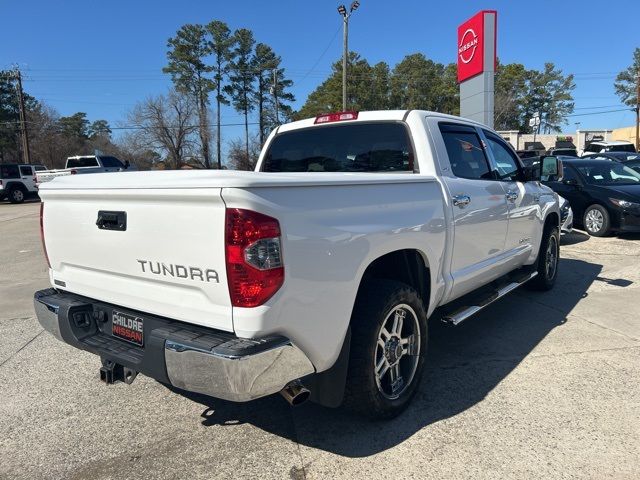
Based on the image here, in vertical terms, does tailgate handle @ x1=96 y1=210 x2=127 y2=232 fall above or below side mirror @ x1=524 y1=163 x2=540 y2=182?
below

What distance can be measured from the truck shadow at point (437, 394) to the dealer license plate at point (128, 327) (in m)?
0.86

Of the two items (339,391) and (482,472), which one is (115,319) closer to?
(339,391)

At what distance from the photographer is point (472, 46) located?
57.1 ft

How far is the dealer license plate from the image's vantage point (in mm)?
2617

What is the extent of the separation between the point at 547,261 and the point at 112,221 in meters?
5.14

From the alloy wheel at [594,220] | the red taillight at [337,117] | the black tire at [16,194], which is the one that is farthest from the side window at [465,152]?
the black tire at [16,194]

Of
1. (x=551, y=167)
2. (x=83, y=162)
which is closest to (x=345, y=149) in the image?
(x=551, y=167)

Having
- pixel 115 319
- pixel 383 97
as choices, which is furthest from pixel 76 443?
pixel 383 97

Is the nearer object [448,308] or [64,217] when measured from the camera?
[64,217]

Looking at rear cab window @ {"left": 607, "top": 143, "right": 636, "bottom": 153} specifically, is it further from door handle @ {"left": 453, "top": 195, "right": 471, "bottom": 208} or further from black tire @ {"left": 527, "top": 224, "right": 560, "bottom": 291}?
door handle @ {"left": 453, "top": 195, "right": 471, "bottom": 208}

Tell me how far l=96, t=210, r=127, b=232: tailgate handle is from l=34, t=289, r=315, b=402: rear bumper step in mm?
494

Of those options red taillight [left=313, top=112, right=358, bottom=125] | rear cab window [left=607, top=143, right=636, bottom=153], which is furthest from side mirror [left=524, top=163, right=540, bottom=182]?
rear cab window [left=607, top=143, right=636, bottom=153]

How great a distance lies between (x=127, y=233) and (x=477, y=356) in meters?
2.98

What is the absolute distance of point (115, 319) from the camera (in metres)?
2.77
